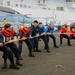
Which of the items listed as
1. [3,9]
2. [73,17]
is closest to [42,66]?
[3,9]

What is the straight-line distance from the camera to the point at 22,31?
454 inches

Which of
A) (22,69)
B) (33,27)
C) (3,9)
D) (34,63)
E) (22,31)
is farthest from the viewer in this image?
(3,9)

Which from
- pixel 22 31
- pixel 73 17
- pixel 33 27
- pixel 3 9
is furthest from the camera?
pixel 73 17

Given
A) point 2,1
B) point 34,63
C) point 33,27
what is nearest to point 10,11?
point 2,1

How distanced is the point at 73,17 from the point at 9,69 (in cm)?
3923

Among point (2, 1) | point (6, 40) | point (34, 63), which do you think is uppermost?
point (2, 1)

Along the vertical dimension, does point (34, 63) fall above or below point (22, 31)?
below

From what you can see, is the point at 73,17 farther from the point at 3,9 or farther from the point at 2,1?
the point at 3,9

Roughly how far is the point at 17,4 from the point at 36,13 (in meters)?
3.59

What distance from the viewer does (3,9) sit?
3416cm

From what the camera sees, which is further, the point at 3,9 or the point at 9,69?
the point at 3,9

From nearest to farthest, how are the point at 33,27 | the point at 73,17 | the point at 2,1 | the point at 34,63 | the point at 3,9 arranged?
the point at 34,63 < the point at 33,27 < the point at 3,9 < the point at 2,1 < the point at 73,17

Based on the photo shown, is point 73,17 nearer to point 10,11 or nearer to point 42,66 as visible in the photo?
point 10,11

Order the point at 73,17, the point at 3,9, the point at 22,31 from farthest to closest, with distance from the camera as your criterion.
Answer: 1. the point at 73,17
2. the point at 3,9
3. the point at 22,31
